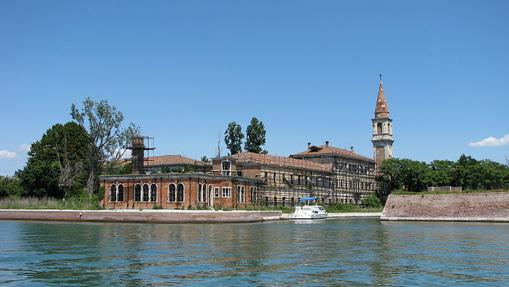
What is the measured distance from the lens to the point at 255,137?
99938 millimetres

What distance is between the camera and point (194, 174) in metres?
67.0

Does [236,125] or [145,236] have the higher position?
A: [236,125]

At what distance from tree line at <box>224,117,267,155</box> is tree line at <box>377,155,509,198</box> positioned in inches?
856

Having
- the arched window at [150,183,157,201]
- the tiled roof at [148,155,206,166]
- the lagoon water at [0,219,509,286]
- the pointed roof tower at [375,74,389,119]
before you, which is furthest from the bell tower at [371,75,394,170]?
the lagoon water at [0,219,509,286]

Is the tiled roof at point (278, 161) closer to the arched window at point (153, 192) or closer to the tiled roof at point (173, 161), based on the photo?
the tiled roof at point (173, 161)

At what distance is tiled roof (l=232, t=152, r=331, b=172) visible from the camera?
8481 centimetres

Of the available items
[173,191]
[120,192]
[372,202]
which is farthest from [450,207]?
[120,192]

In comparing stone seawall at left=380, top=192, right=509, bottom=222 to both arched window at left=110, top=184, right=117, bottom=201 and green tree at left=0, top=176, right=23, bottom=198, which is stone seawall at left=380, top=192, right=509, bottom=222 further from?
green tree at left=0, top=176, right=23, bottom=198

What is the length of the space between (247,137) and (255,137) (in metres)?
1.51

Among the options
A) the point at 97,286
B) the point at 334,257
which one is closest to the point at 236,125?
the point at 334,257

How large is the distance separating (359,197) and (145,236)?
71.1m

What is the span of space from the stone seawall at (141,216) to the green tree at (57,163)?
13.8 m

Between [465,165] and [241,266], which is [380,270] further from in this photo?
[465,165]

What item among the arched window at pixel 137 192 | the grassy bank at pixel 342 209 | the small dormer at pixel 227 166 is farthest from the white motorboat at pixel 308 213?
the arched window at pixel 137 192
